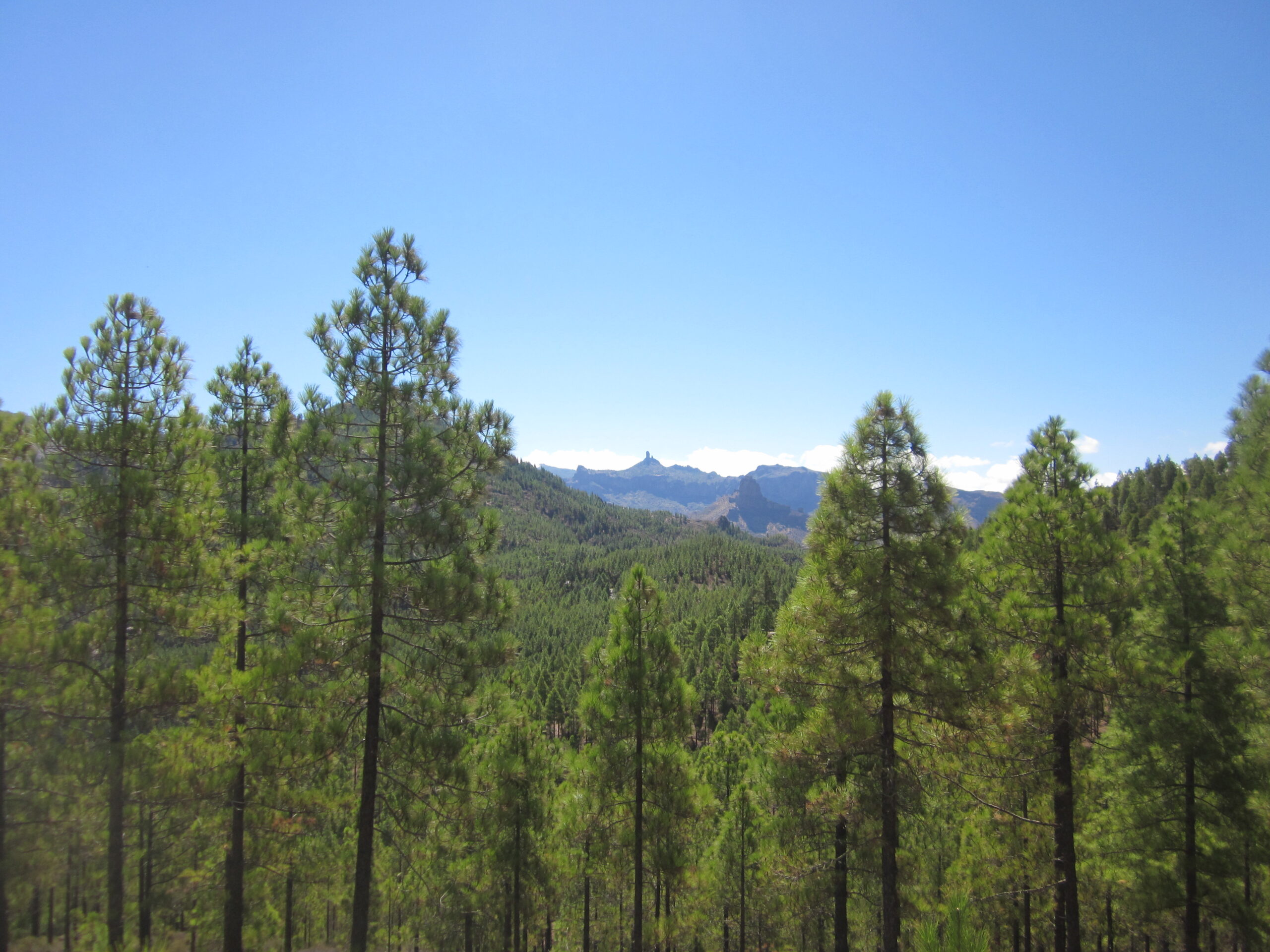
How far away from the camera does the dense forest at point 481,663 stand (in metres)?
9.05

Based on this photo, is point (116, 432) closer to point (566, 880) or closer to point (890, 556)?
point (890, 556)

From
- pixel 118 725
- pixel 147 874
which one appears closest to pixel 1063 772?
pixel 118 725

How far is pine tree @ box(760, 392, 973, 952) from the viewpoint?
9125 millimetres

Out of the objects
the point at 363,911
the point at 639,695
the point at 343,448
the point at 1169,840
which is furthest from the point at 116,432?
the point at 1169,840

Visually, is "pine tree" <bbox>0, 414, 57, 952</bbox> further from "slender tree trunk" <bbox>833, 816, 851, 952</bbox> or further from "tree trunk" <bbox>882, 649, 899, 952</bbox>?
"slender tree trunk" <bbox>833, 816, 851, 952</bbox>

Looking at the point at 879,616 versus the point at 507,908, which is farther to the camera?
the point at 507,908

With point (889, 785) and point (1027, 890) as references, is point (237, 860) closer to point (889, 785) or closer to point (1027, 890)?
point (889, 785)

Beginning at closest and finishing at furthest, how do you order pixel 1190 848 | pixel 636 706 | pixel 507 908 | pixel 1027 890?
pixel 1027 890
pixel 1190 848
pixel 636 706
pixel 507 908

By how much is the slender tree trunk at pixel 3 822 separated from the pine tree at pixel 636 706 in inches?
361

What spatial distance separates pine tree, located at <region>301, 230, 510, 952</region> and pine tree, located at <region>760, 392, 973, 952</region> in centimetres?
529

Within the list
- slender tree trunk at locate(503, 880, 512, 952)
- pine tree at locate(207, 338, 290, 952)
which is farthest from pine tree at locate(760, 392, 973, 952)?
slender tree trunk at locate(503, 880, 512, 952)

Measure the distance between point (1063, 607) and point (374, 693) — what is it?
12.6 meters

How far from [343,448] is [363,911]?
7.19 meters

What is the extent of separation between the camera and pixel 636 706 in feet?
39.3
